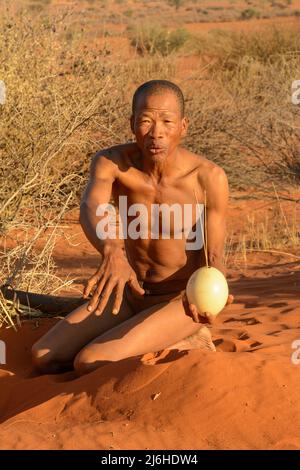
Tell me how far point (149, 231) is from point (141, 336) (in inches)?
23.4

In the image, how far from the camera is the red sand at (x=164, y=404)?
3.42m

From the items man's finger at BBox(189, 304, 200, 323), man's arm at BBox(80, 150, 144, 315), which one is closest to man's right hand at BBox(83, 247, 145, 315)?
man's arm at BBox(80, 150, 144, 315)

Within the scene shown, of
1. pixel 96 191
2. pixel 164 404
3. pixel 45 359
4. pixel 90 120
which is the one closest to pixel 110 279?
pixel 164 404

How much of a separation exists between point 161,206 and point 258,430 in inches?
55.9

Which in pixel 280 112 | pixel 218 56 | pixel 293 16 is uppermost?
pixel 293 16

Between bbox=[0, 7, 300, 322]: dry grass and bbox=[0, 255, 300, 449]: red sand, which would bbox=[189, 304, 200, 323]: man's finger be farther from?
bbox=[0, 7, 300, 322]: dry grass

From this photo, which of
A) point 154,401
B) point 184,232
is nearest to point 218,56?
point 184,232

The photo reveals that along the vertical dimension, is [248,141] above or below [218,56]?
below

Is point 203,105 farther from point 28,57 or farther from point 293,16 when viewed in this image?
point 293,16

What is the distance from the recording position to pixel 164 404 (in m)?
3.64

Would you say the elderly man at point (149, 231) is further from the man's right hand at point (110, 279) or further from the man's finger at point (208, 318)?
the man's right hand at point (110, 279)

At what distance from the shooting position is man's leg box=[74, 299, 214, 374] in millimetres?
4215

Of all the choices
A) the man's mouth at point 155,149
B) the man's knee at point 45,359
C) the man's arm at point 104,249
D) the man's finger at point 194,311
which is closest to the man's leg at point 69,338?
the man's knee at point 45,359

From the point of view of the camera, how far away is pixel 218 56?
1703 cm
